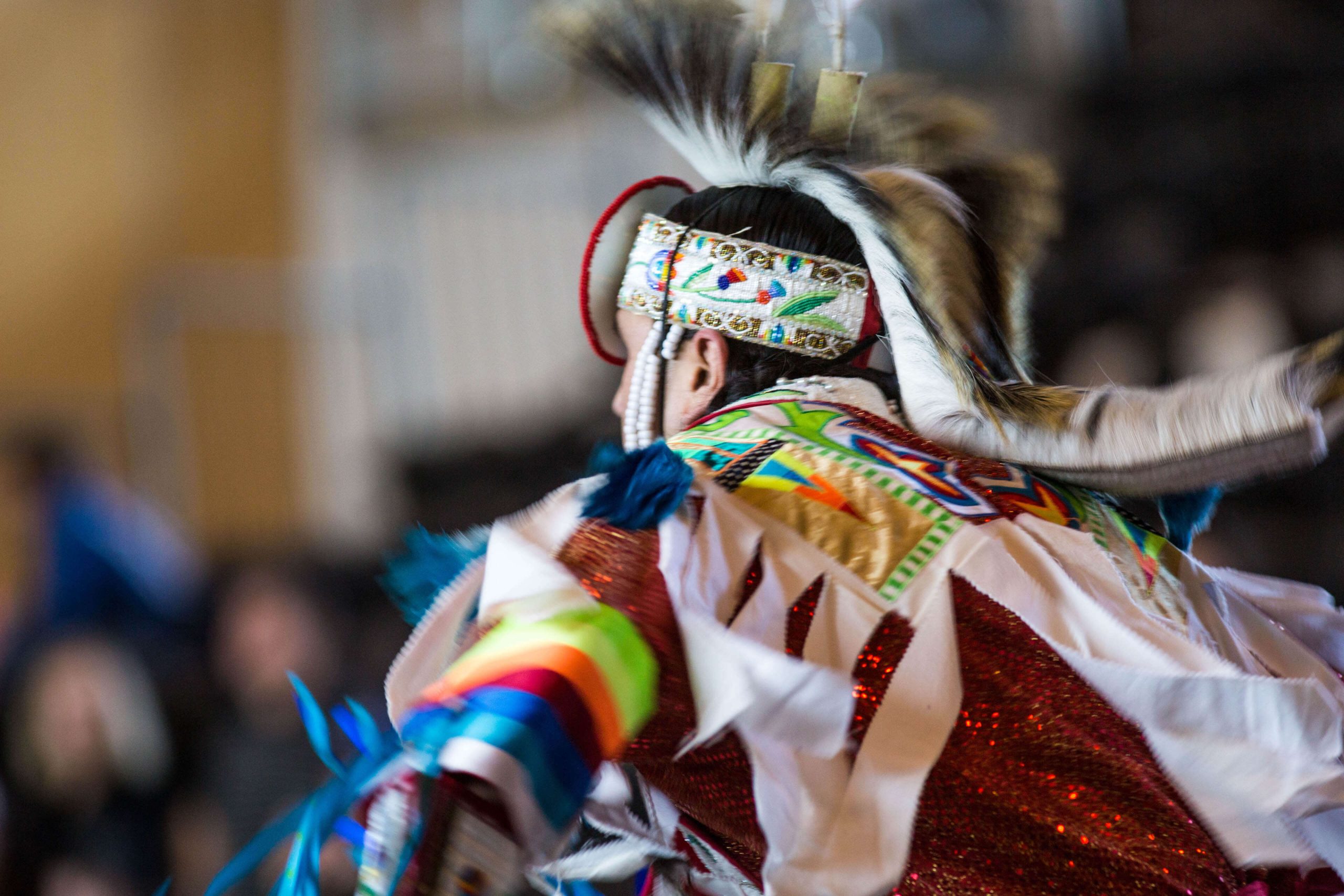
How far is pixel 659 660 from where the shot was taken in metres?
0.88

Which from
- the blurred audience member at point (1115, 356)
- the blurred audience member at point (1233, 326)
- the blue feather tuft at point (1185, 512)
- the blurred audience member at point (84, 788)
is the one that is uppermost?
the blue feather tuft at point (1185, 512)

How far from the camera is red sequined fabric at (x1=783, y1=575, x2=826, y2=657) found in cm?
99

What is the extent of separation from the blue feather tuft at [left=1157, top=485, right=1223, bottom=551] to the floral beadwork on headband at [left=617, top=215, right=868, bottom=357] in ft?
1.15

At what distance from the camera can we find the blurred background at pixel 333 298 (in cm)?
306

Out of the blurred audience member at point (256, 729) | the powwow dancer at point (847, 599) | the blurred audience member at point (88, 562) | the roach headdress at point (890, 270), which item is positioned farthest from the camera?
the blurred audience member at point (88, 562)

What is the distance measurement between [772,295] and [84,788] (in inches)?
93.6

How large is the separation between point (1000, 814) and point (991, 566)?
0.63 ft

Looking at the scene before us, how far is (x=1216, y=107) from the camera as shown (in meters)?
3.56

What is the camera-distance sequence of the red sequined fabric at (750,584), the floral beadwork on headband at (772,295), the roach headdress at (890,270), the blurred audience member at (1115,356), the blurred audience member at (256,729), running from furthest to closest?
1. the blurred audience member at (1115,356)
2. the blurred audience member at (256,729)
3. the floral beadwork on headband at (772,295)
4. the roach headdress at (890,270)
5. the red sequined fabric at (750,584)

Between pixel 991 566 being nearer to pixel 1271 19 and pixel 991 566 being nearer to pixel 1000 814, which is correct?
pixel 1000 814

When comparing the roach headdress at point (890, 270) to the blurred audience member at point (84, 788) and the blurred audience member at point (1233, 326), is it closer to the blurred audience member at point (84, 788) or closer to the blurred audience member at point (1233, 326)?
the blurred audience member at point (1233, 326)

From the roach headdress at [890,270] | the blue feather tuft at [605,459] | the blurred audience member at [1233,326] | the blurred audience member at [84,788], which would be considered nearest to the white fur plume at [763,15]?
the roach headdress at [890,270]

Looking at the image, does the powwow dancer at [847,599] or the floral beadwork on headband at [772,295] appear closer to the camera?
the powwow dancer at [847,599]

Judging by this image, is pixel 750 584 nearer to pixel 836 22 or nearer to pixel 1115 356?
pixel 836 22
